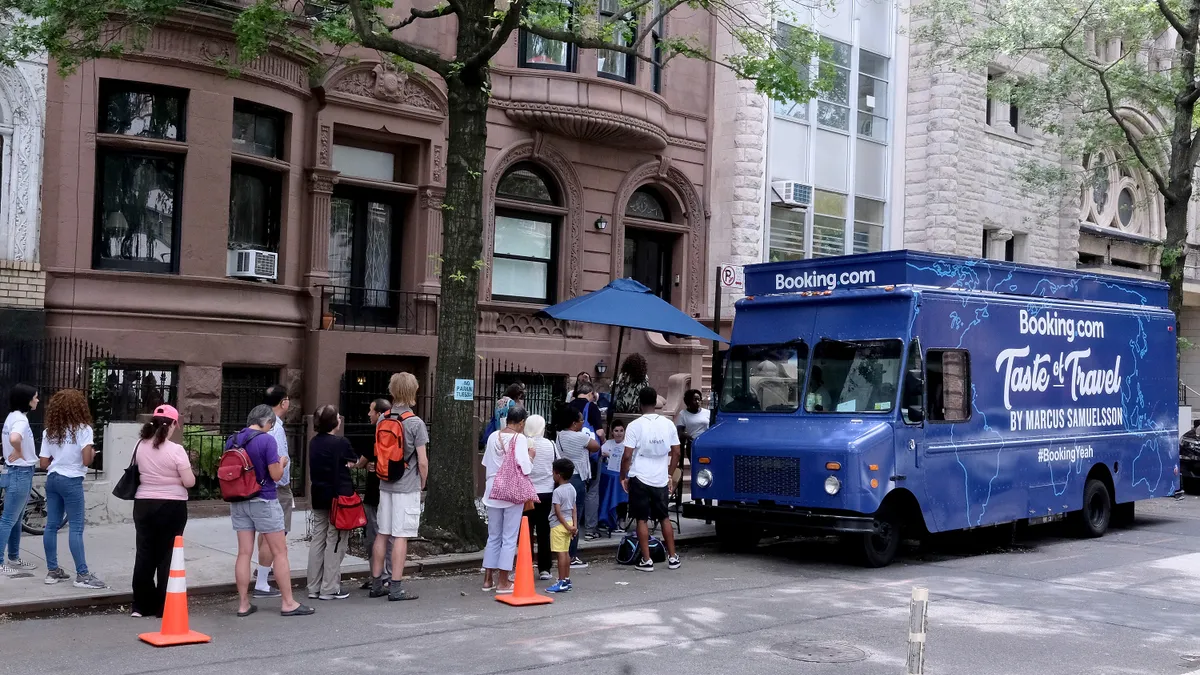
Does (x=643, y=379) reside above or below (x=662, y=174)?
below

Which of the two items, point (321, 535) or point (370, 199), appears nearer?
point (321, 535)

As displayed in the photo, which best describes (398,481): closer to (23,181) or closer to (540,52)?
(23,181)

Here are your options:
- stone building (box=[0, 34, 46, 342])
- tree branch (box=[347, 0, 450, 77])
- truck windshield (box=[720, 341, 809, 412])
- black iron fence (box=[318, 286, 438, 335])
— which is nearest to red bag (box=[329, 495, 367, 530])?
tree branch (box=[347, 0, 450, 77])

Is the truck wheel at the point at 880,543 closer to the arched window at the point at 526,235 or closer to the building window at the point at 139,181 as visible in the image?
the arched window at the point at 526,235

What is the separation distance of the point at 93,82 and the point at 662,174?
10.2 metres

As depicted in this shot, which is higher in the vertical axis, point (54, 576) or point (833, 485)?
point (833, 485)

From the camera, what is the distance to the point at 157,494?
30.0 ft

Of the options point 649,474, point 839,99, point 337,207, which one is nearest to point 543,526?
point 649,474

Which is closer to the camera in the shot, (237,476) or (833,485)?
(237,476)

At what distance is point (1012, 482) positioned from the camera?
13.7 m

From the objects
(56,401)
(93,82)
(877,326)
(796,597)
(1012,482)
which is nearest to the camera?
(56,401)

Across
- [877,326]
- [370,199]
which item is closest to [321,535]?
[877,326]

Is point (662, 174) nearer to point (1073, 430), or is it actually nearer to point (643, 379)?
point (643, 379)

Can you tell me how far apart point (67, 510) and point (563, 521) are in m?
4.32
